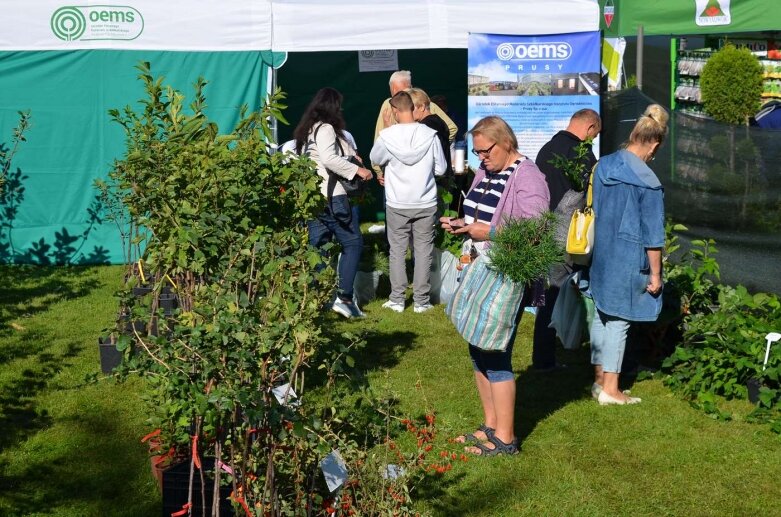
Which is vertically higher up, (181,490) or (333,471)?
(333,471)

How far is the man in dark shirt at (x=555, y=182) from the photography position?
6.45 metres

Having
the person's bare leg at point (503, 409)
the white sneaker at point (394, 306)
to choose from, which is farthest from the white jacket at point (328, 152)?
the person's bare leg at point (503, 409)

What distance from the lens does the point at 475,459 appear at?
5047 millimetres

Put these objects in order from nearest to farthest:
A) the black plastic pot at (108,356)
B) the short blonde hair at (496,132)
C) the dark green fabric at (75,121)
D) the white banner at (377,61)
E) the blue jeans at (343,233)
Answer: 1. the short blonde hair at (496,132)
2. the black plastic pot at (108,356)
3. the blue jeans at (343,233)
4. the dark green fabric at (75,121)
5. the white banner at (377,61)

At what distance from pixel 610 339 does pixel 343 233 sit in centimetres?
287

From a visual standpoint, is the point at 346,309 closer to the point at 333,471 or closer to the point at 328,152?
the point at 328,152

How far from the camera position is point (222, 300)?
11.5 ft

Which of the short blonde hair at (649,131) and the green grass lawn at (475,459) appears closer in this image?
the green grass lawn at (475,459)

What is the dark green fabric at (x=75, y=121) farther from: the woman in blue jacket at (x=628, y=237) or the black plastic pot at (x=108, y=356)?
the woman in blue jacket at (x=628, y=237)

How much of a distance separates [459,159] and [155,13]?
317 centimetres

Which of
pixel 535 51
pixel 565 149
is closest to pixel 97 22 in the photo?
pixel 535 51

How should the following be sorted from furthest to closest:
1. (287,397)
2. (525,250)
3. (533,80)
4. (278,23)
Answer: (278,23) → (533,80) → (525,250) → (287,397)

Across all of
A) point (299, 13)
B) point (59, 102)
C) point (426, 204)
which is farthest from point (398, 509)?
point (59, 102)

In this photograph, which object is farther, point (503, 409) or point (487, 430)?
point (487, 430)
